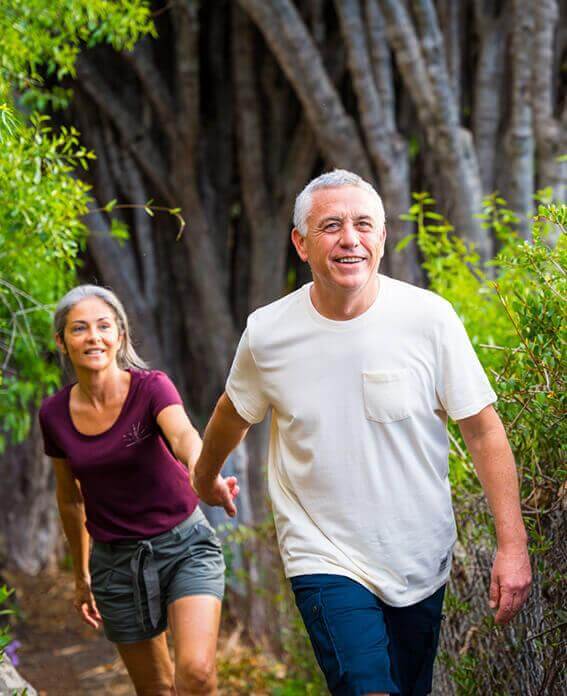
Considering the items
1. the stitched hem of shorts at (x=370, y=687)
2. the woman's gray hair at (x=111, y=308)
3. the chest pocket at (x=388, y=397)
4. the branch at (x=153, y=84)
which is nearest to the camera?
the stitched hem of shorts at (x=370, y=687)

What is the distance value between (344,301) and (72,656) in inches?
228

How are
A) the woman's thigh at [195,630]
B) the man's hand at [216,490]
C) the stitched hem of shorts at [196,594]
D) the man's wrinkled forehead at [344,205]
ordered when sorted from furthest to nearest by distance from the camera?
1. the stitched hem of shorts at [196,594]
2. the woman's thigh at [195,630]
3. the man's hand at [216,490]
4. the man's wrinkled forehead at [344,205]

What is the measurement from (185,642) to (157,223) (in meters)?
A: 6.13

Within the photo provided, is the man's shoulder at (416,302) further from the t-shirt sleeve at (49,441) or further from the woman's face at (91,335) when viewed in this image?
the t-shirt sleeve at (49,441)

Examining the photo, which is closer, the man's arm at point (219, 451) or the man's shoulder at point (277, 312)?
the man's shoulder at point (277, 312)

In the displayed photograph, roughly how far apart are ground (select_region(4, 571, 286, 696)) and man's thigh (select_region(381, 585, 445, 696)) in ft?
12.2

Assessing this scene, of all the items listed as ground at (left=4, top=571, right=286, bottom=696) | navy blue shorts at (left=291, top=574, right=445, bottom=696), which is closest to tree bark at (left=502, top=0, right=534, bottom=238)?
ground at (left=4, top=571, right=286, bottom=696)

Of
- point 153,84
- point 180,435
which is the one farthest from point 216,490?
point 153,84

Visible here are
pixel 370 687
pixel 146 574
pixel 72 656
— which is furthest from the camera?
pixel 72 656

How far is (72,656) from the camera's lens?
8016 mm

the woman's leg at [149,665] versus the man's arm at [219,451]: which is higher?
the man's arm at [219,451]

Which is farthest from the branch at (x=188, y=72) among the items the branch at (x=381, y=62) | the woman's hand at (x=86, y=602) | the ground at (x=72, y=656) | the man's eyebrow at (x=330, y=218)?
the man's eyebrow at (x=330, y=218)

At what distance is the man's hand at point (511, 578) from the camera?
2814 mm

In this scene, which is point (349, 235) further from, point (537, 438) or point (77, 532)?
point (77, 532)
